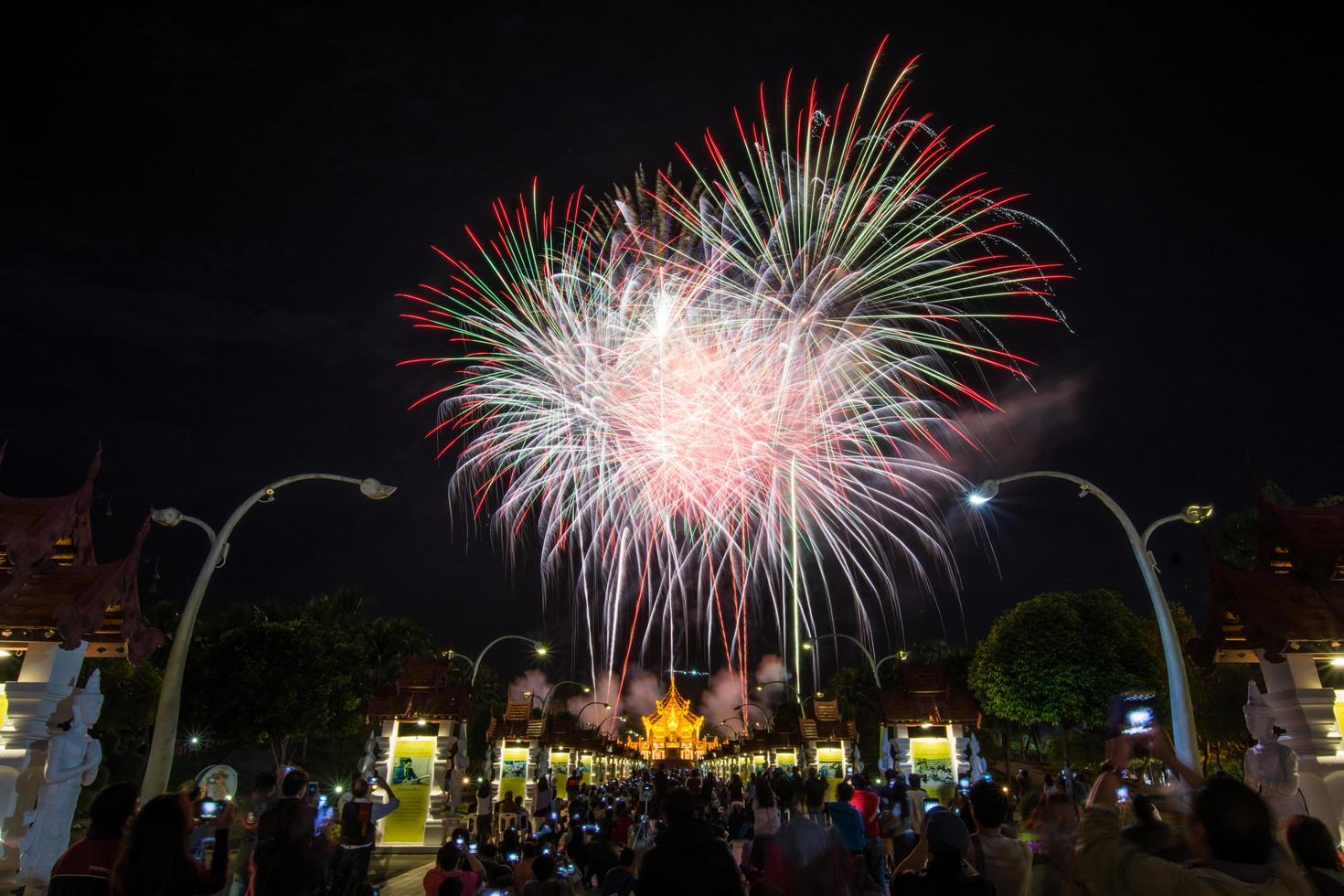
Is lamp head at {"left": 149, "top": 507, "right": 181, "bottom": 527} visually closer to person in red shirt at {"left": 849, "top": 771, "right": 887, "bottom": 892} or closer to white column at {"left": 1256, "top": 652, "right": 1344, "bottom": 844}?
person in red shirt at {"left": 849, "top": 771, "right": 887, "bottom": 892}

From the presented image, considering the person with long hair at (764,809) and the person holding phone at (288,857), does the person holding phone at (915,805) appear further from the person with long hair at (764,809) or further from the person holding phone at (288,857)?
the person holding phone at (288,857)

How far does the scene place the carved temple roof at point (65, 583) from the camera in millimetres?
13305

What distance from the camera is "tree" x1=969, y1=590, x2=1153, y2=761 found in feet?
128

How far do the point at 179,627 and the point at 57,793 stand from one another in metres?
3.52

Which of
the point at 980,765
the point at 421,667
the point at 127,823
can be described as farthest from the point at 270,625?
the point at 127,823

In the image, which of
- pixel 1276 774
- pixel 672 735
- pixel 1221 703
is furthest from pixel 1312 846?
pixel 672 735

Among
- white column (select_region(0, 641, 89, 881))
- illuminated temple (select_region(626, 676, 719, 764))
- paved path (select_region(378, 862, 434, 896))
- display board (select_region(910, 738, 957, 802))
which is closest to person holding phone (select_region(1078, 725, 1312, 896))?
paved path (select_region(378, 862, 434, 896))

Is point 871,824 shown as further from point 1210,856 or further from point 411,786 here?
point 411,786

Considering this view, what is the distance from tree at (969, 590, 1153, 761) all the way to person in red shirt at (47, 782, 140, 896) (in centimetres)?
4151

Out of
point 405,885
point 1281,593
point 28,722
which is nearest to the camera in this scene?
point 28,722

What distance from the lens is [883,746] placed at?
30.2 m

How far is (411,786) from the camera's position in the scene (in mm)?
22516

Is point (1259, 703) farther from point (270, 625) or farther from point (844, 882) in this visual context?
point (270, 625)

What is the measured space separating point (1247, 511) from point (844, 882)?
43.5m
